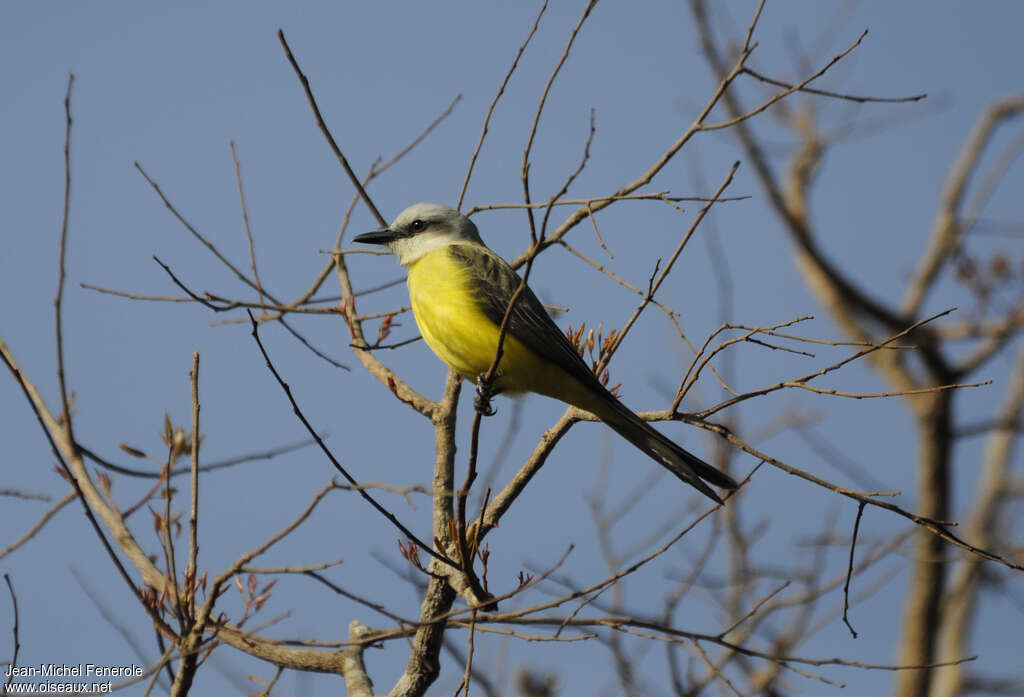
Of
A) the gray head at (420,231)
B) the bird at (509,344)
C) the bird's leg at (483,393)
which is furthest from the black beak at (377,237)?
the bird's leg at (483,393)

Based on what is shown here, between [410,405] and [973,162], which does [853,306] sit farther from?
[410,405]

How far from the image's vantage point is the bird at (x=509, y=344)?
14.4 ft

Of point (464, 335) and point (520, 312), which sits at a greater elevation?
point (520, 312)

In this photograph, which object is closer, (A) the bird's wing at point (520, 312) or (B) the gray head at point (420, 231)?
(A) the bird's wing at point (520, 312)

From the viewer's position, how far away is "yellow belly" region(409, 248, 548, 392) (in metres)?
4.46

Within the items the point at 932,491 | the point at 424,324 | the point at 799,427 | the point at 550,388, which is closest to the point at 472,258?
the point at 424,324

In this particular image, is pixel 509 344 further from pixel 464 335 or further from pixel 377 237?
pixel 377 237

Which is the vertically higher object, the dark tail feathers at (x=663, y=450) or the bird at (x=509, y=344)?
the bird at (x=509, y=344)

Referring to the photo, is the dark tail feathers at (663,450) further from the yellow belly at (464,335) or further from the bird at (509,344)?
the yellow belly at (464,335)

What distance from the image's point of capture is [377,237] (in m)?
5.32

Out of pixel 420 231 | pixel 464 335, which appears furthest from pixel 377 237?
pixel 464 335

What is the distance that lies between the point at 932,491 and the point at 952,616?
2.19 meters

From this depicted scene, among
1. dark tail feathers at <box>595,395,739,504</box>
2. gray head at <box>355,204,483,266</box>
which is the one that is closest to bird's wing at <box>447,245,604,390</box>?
dark tail feathers at <box>595,395,739,504</box>

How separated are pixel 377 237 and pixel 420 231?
9.7 inches
